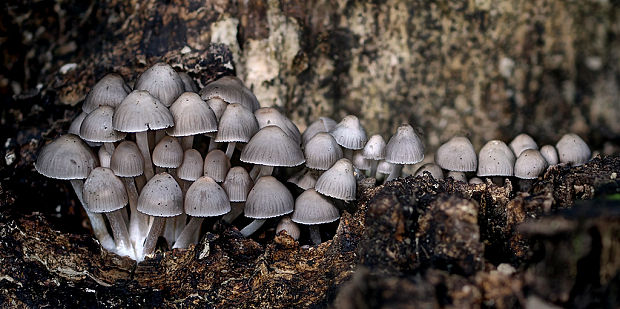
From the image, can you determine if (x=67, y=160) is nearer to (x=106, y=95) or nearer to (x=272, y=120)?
(x=106, y=95)

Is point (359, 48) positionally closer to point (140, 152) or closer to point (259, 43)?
point (259, 43)

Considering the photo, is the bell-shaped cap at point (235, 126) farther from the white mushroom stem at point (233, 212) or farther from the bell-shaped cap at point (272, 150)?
the white mushroom stem at point (233, 212)

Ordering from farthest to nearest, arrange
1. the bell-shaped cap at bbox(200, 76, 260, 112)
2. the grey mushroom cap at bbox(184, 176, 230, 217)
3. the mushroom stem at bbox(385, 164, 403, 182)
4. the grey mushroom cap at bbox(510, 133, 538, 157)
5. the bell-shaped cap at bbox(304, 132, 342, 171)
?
1. the grey mushroom cap at bbox(510, 133, 538, 157)
2. the mushroom stem at bbox(385, 164, 403, 182)
3. the bell-shaped cap at bbox(200, 76, 260, 112)
4. the bell-shaped cap at bbox(304, 132, 342, 171)
5. the grey mushroom cap at bbox(184, 176, 230, 217)

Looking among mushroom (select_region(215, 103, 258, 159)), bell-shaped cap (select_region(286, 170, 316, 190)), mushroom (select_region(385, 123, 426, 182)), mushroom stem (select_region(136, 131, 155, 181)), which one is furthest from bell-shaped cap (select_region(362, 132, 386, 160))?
mushroom stem (select_region(136, 131, 155, 181))

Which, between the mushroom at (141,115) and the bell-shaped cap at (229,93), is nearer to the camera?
the mushroom at (141,115)

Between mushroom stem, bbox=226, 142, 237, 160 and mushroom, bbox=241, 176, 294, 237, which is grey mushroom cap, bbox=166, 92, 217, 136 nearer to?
mushroom stem, bbox=226, 142, 237, 160

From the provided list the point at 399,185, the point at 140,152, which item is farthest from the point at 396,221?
the point at 140,152

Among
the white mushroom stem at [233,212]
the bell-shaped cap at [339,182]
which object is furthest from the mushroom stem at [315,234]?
the white mushroom stem at [233,212]
